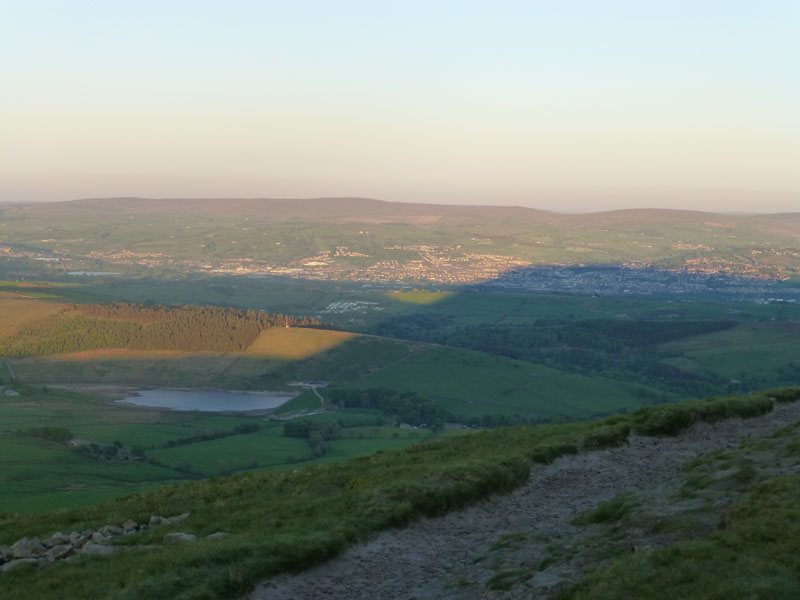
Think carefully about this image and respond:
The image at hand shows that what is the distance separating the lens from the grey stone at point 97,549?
20.6m

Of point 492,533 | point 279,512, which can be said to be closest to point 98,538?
point 279,512

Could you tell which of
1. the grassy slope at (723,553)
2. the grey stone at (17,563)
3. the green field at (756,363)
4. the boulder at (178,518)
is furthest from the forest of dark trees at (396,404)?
the grey stone at (17,563)

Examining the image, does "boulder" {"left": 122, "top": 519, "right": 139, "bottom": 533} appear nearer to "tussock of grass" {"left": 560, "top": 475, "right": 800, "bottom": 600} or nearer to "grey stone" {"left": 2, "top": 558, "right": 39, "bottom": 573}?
"grey stone" {"left": 2, "top": 558, "right": 39, "bottom": 573}

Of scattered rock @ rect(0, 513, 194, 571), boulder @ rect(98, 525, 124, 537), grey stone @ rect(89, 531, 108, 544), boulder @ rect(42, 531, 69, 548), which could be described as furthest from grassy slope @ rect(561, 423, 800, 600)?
boulder @ rect(42, 531, 69, 548)

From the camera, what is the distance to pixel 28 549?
21094 millimetres

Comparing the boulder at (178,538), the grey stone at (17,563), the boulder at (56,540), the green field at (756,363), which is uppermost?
the boulder at (178,538)

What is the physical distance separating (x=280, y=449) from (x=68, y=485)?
121 feet

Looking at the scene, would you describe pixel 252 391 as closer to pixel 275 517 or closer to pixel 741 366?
pixel 741 366

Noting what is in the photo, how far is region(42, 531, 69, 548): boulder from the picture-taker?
21.8 meters

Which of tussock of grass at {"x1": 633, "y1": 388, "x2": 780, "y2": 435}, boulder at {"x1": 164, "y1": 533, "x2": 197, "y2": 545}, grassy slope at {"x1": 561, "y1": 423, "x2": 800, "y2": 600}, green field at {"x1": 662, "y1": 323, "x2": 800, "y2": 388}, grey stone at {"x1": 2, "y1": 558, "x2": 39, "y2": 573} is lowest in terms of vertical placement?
green field at {"x1": 662, "y1": 323, "x2": 800, "y2": 388}

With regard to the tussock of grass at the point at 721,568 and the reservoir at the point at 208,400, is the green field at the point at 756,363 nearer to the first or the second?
the reservoir at the point at 208,400

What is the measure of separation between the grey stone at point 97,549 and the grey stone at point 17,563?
1141 millimetres

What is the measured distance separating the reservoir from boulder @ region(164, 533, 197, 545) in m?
133

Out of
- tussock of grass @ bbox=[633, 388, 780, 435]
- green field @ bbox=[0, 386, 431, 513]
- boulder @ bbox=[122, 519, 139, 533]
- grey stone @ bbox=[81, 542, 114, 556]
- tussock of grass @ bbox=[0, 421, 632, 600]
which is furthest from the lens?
green field @ bbox=[0, 386, 431, 513]
